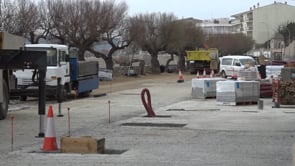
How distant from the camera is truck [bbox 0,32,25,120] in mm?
16983

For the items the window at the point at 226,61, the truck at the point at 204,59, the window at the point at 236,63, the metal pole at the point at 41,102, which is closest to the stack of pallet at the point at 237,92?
the metal pole at the point at 41,102

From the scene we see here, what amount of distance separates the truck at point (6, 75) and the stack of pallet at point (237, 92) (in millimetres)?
8669

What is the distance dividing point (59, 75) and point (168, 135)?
548 inches

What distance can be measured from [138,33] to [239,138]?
55.9 meters

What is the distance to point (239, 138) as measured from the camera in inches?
543

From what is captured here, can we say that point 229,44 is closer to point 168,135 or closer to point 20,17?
point 20,17

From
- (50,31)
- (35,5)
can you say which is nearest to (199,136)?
(35,5)

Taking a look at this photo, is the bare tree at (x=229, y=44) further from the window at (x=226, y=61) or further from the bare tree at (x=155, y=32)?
the window at (x=226, y=61)

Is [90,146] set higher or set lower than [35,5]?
lower

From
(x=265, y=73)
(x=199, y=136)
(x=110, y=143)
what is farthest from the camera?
(x=265, y=73)

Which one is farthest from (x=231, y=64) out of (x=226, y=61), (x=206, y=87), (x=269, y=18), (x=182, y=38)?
(x=269, y=18)

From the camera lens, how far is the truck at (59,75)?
1078 inches

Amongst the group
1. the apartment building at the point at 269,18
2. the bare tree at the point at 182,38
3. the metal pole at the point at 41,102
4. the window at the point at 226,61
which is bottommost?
the metal pole at the point at 41,102

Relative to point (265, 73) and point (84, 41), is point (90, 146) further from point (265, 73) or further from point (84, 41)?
point (84, 41)
